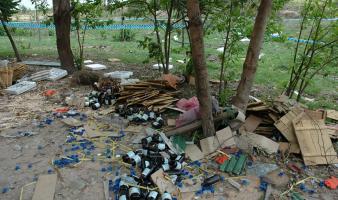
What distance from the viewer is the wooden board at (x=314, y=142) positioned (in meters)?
4.03

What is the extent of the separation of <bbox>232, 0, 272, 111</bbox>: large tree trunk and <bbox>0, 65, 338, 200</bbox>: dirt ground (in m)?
0.93

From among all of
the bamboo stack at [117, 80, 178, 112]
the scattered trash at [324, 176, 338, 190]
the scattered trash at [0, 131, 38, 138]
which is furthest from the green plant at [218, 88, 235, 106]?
the scattered trash at [0, 131, 38, 138]

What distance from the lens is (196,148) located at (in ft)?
13.3

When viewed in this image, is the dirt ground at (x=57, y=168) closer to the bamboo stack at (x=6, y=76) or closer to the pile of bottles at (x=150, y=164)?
the pile of bottles at (x=150, y=164)

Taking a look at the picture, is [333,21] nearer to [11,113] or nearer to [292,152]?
[292,152]

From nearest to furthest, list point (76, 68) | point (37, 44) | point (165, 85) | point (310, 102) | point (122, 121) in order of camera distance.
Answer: point (122, 121), point (165, 85), point (310, 102), point (76, 68), point (37, 44)

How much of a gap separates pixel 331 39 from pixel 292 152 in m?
2.31

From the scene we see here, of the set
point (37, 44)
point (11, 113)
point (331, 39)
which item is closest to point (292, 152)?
point (331, 39)

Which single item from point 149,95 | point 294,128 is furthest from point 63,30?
point 294,128

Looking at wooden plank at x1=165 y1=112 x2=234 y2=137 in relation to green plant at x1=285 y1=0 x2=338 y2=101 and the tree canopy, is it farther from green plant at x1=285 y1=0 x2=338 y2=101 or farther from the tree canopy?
the tree canopy

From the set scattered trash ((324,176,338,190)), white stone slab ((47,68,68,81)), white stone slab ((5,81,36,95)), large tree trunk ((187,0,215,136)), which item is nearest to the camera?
large tree trunk ((187,0,215,136))

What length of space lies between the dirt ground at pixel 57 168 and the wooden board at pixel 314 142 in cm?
11

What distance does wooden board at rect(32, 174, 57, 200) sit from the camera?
317 cm

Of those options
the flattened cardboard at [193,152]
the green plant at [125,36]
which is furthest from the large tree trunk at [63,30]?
the green plant at [125,36]
